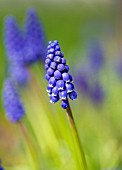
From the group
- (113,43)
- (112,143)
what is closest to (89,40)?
(113,43)

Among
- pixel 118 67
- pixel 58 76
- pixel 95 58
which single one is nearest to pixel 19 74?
pixel 95 58

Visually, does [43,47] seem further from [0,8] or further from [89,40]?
[0,8]

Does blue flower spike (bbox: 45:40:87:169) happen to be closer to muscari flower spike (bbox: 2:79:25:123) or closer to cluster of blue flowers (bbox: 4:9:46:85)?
muscari flower spike (bbox: 2:79:25:123)

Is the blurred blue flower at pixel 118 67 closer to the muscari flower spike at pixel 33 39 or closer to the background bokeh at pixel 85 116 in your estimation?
the background bokeh at pixel 85 116

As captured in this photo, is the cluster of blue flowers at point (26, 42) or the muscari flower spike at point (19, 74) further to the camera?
the muscari flower spike at point (19, 74)

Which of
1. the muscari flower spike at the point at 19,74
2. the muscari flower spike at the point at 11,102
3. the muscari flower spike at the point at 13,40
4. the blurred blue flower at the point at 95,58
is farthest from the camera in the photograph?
the blurred blue flower at the point at 95,58

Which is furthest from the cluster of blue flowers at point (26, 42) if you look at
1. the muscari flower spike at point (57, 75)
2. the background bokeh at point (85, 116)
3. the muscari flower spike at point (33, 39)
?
the muscari flower spike at point (57, 75)

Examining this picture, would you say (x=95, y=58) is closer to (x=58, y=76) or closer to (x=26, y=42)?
(x=26, y=42)

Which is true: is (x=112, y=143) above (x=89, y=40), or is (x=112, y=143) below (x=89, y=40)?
below
